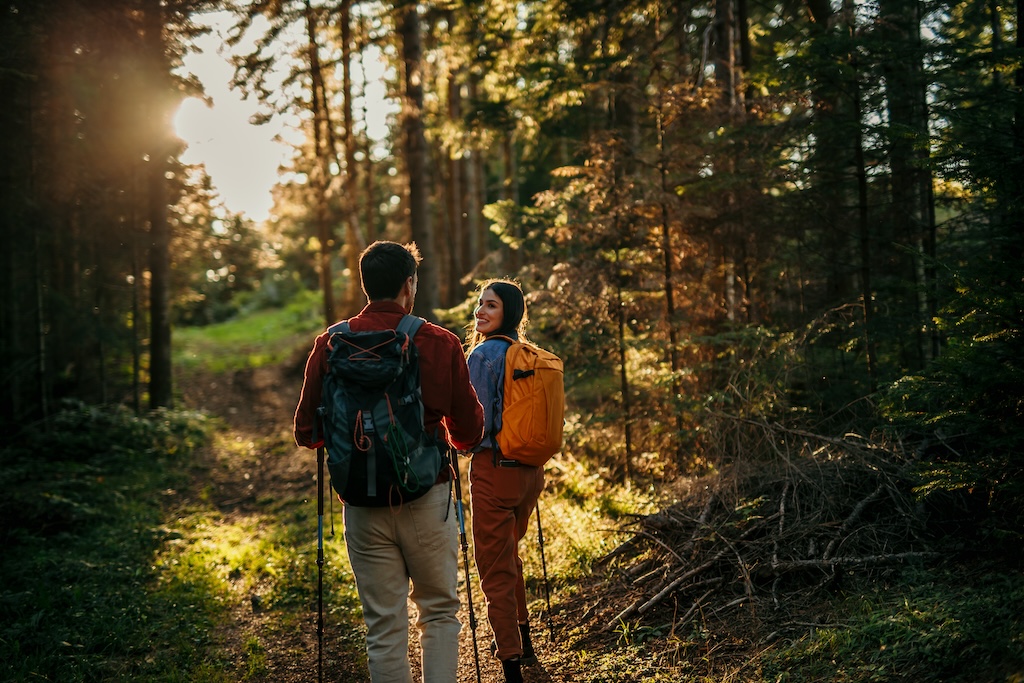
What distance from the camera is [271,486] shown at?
11.6 meters

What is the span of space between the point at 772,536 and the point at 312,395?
3.35 meters

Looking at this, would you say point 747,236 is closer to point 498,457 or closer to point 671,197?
point 671,197

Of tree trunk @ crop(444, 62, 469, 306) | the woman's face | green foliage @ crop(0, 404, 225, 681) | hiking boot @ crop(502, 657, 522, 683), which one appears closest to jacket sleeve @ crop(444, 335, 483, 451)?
the woman's face

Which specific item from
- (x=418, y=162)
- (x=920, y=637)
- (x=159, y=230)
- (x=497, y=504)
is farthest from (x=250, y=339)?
(x=920, y=637)

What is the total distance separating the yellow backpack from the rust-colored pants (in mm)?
140

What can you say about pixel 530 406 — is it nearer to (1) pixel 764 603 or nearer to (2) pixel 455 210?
(1) pixel 764 603

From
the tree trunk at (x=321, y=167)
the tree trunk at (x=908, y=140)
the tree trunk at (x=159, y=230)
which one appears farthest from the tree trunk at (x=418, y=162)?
the tree trunk at (x=321, y=167)

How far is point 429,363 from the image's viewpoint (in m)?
3.56

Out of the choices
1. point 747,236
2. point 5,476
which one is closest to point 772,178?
point 747,236

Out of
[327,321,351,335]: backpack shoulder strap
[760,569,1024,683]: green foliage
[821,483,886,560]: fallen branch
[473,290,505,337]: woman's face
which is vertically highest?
[473,290,505,337]: woman's face

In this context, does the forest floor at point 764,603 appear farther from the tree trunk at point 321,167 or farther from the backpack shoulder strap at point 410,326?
the tree trunk at point 321,167

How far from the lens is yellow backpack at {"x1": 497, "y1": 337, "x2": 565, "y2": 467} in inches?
172

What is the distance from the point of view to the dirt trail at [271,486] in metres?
5.08

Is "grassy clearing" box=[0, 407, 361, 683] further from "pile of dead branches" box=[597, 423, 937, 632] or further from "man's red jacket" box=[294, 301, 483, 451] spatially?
"man's red jacket" box=[294, 301, 483, 451]
